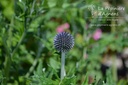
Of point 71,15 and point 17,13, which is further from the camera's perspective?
point 71,15

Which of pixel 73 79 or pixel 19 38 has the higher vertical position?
pixel 19 38

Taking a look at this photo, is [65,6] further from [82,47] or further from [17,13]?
[82,47]

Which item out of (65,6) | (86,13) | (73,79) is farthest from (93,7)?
(73,79)

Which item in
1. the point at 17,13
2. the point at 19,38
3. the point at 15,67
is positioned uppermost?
the point at 17,13
